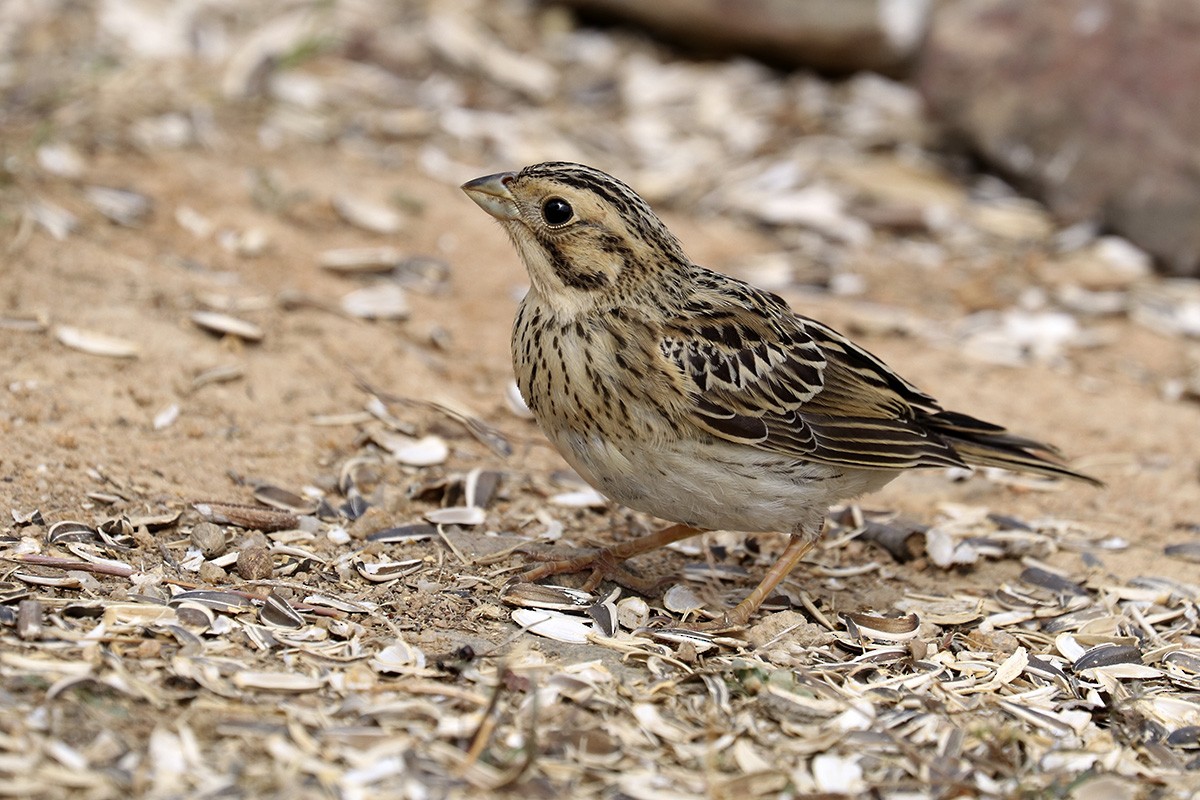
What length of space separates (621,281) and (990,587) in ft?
6.90

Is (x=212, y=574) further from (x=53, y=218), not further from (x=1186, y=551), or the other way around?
(x=1186, y=551)

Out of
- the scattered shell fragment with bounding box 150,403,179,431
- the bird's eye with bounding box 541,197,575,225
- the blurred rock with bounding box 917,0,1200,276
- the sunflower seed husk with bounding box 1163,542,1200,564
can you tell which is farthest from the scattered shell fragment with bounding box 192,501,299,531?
the blurred rock with bounding box 917,0,1200,276

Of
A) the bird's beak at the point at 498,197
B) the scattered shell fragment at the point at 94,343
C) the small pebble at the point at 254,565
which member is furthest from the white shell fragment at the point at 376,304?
the small pebble at the point at 254,565

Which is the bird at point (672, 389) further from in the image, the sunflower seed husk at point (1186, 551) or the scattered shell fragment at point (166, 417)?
the scattered shell fragment at point (166, 417)

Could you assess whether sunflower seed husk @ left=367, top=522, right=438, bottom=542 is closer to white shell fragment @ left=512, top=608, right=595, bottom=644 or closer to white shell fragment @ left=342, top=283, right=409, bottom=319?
white shell fragment @ left=512, top=608, right=595, bottom=644

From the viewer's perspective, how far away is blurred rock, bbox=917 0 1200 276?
962 centimetres

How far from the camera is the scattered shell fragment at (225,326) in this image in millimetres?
6703

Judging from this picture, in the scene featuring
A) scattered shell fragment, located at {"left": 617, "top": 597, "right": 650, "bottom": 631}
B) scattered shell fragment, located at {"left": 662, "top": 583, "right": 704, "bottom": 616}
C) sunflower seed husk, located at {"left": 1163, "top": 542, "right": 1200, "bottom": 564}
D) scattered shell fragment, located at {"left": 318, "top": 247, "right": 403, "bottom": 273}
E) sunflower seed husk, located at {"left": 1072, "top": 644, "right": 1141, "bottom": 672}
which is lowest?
scattered shell fragment, located at {"left": 662, "top": 583, "right": 704, "bottom": 616}

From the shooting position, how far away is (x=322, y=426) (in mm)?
6332

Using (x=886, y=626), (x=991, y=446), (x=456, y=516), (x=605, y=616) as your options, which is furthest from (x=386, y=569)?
(x=991, y=446)

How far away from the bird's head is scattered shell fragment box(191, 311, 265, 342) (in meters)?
1.98

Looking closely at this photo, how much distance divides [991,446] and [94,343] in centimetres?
399

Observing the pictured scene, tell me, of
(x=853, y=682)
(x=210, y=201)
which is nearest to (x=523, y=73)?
(x=210, y=201)

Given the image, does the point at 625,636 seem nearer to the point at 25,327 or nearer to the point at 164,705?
the point at 164,705
